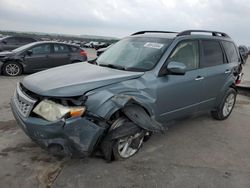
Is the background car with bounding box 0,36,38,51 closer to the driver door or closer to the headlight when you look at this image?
the driver door

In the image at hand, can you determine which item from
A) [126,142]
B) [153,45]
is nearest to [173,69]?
[153,45]

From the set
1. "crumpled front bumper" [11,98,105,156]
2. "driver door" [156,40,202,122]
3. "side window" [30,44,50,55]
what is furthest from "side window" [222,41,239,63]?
"side window" [30,44,50,55]

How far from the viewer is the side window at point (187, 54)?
14.1ft

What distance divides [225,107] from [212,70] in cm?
115

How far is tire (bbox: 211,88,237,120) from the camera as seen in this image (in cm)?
558

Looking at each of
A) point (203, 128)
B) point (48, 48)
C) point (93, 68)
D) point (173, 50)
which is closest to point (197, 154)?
point (203, 128)

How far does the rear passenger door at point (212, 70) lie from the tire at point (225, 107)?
355mm

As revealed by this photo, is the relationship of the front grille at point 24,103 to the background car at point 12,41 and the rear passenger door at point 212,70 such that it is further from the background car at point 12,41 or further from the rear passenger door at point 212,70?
the background car at point 12,41

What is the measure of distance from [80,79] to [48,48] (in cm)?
829

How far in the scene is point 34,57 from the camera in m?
10.8

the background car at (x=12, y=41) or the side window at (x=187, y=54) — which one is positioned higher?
the side window at (x=187, y=54)

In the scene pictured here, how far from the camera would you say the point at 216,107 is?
550 centimetres

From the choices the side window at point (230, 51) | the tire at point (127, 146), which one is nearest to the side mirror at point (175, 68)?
the tire at point (127, 146)

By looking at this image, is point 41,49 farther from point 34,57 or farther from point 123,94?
point 123,94
